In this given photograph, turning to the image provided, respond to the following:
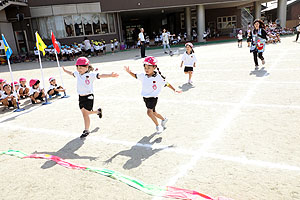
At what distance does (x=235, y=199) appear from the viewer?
2.93m

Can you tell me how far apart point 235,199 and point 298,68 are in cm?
859

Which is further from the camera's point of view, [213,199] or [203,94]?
[203,94]

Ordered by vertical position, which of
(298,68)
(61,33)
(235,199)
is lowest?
(235,199)

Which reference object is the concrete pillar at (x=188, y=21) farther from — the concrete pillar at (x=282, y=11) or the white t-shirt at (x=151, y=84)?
the white t-shirt at (x=151, y=84)

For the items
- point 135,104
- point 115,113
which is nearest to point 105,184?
point 115,113

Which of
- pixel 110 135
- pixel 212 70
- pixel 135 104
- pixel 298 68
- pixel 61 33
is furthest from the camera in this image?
pixel 61 33

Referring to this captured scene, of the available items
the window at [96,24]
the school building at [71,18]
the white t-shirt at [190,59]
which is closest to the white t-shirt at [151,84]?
the white t-shirt at [190,59]

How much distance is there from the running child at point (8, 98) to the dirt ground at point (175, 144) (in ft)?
1.45

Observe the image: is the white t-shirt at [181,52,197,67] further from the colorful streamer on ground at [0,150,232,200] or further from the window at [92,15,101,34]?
the window at [92,15,101,34]

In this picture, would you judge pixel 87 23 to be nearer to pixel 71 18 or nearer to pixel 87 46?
pixel 71 18

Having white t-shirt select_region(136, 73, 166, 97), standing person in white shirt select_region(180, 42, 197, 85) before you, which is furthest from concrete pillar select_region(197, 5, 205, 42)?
white t-shirt select_region(136, 73, 166, 97)

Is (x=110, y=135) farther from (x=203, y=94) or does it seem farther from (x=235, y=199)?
Result: (x=203, y=94)

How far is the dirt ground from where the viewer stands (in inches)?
130

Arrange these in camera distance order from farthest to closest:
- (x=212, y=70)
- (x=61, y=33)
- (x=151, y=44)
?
(x=151, y=44), (x=61, y=33), (x=212, y=70)
